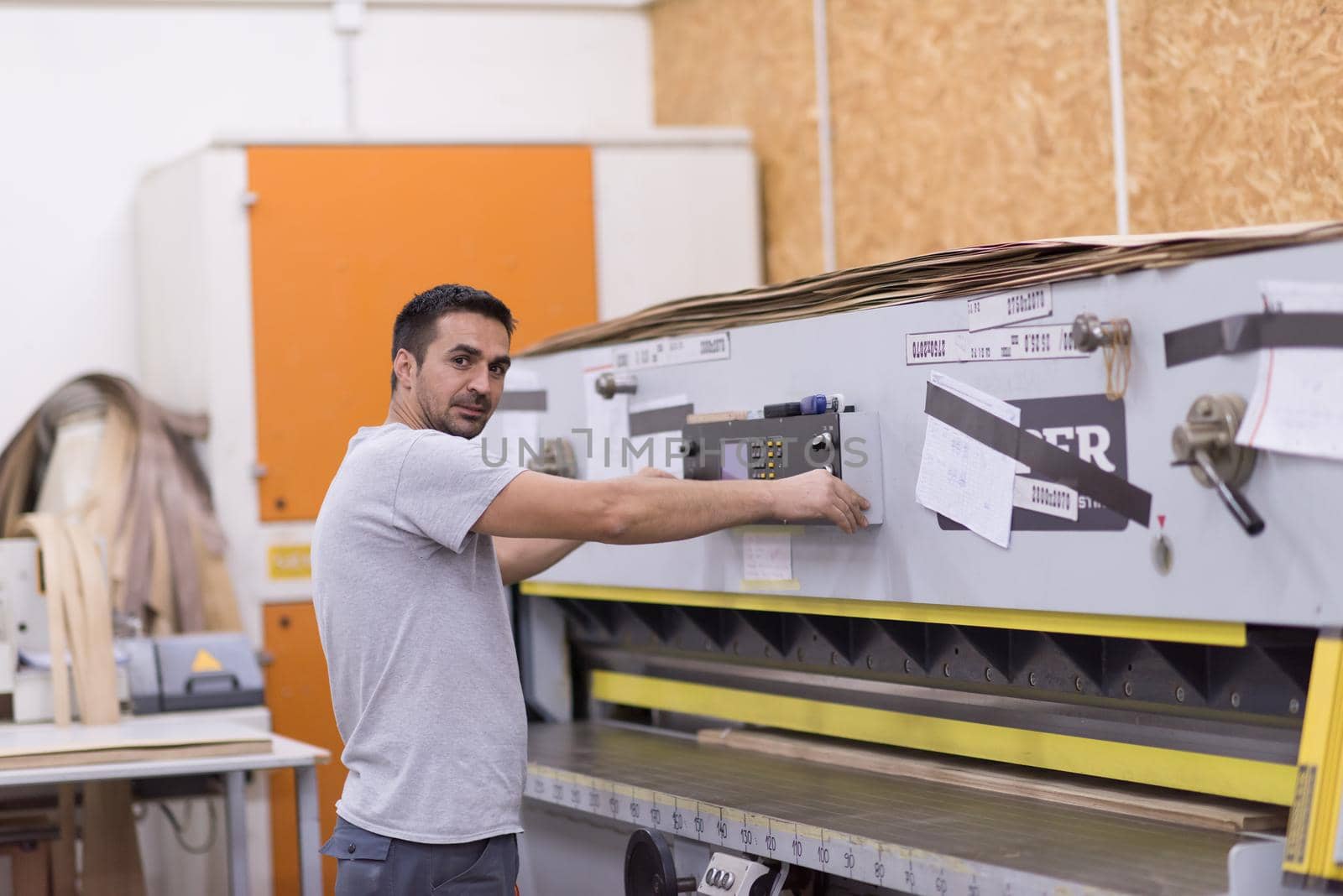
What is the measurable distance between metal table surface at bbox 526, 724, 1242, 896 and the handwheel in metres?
0.05

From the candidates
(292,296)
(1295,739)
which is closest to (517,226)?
(292,296)

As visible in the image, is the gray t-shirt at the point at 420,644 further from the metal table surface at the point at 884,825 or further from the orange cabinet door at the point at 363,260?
the orange cabinet door at the point at 363,260

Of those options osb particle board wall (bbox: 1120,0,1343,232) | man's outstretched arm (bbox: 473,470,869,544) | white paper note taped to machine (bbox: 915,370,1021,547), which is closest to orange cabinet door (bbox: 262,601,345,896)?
man's outstretched arm (bbox: 473,470,869,544)

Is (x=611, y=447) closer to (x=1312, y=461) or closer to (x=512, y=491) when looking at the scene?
(x=512, y=491)

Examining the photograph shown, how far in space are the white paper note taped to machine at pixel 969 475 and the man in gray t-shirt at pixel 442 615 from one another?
12 centimetres

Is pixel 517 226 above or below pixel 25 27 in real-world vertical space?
below

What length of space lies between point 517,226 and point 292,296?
0.61 meters

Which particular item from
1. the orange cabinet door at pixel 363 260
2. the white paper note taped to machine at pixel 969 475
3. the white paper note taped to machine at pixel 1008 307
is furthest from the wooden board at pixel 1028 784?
the orange cabinet door at pixel 363 260

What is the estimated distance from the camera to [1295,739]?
1444mm

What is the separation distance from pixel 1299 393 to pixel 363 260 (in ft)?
9.35

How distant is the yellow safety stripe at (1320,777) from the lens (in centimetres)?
127

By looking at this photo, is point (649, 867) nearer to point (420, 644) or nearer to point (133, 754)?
point (420, 644)

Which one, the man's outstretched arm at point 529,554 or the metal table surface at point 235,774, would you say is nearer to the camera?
the man's outstretched arm at point 529,554

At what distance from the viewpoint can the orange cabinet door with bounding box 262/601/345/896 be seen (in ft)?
12.0
